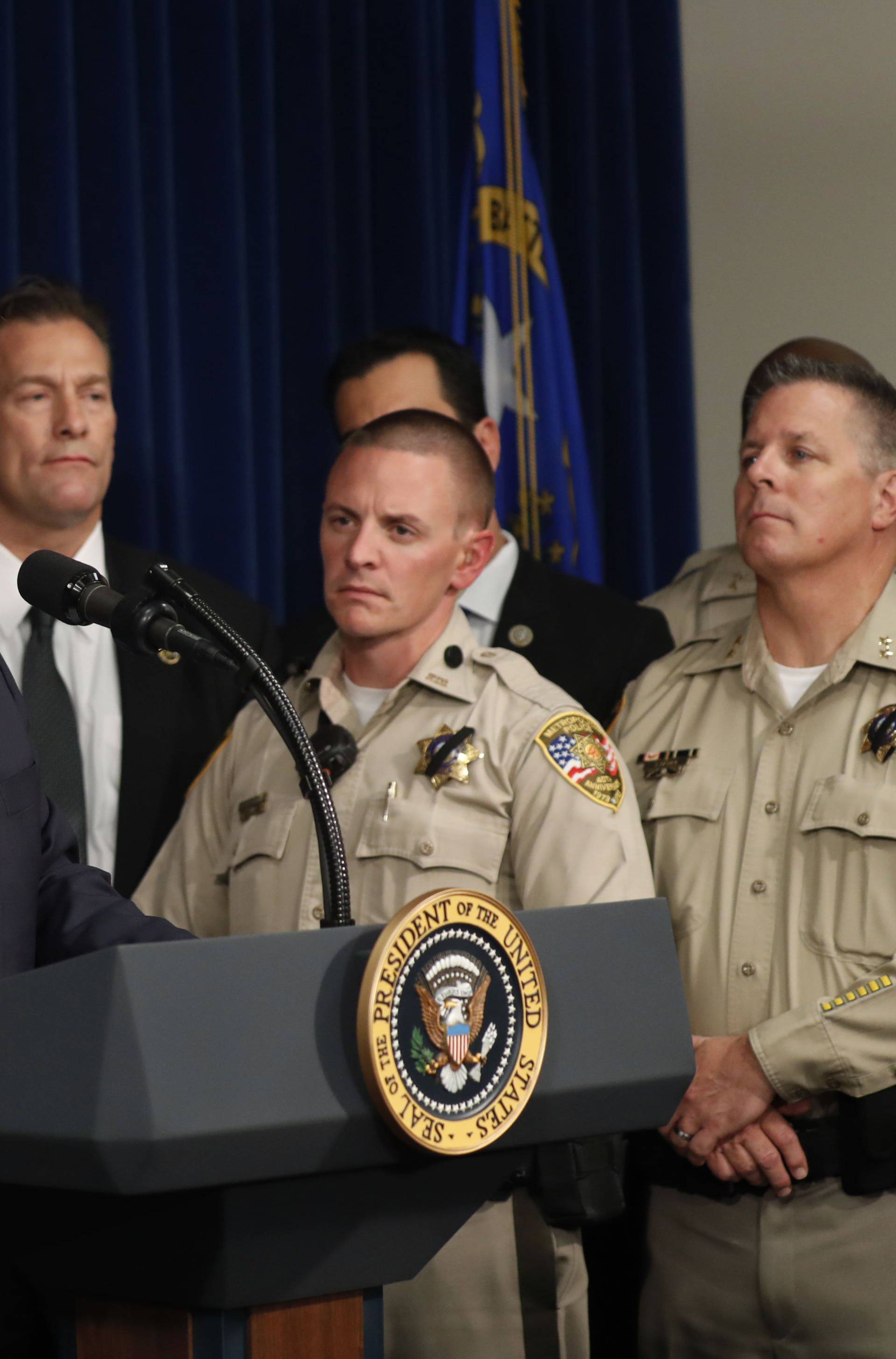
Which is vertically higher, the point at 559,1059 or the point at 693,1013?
the point at 559,1059

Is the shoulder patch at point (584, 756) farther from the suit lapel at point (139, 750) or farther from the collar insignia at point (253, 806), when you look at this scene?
the suit lapel at point (139, 750)

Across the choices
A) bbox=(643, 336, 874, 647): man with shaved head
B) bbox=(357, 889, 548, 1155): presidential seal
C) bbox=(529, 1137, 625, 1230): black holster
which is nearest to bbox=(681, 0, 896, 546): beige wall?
bbox=(643, 336, 874, 647): man with shaved head

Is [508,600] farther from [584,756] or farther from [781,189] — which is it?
[781,189]

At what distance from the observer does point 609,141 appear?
12.8 feet

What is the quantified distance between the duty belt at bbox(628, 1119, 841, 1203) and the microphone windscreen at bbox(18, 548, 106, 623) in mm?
1170

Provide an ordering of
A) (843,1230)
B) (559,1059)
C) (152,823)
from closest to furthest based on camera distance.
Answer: (559,1059) < (843,1230) < (152,823)

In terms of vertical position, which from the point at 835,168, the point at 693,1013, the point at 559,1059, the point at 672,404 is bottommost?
the point at 693,1013

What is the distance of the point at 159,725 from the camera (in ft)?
8.09

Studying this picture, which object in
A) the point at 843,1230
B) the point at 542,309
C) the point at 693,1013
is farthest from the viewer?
the point at 542,309

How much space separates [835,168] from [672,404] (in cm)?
70

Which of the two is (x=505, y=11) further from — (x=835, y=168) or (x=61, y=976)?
(x=61, y=976)

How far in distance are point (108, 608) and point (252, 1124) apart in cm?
46

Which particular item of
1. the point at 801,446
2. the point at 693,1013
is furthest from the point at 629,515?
the point at 693,1013

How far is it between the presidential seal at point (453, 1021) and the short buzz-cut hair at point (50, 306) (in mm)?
1846
